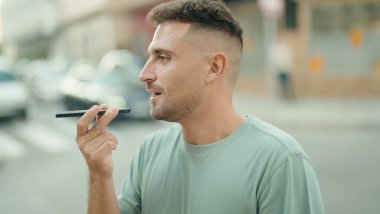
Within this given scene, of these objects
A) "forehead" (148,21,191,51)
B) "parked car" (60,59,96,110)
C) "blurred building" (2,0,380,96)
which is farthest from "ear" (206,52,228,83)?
"blurred building" (2,0,380,96)

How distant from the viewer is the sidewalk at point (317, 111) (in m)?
12.5

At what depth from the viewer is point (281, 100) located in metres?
17.9

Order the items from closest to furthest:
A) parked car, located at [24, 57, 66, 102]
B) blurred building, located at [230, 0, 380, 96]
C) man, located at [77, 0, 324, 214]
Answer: man, located at [77, 0, 324, 214]
blurred building, located at [230, 0, 380, 96]
parked car, located at [24, 57, 66, 102]

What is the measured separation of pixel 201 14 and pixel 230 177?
0.59m

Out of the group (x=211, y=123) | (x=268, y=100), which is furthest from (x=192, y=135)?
(x=268, y=100)

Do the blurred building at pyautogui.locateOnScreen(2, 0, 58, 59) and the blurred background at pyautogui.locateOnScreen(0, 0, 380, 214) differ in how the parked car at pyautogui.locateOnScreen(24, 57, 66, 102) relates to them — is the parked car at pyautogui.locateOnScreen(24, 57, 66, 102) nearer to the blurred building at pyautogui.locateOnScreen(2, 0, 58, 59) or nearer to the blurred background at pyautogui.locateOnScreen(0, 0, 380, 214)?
the blurred background at pyautogui.locateOnScreen(0, 0, 380, 214)

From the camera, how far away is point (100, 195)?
6.67 feet

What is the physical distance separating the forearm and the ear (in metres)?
0.52

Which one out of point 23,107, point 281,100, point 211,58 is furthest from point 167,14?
point 281,100

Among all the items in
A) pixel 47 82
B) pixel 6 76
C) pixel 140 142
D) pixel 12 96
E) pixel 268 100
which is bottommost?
pixel 268 100

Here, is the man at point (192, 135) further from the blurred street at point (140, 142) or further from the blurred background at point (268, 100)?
the blurred street at point (140, 142)

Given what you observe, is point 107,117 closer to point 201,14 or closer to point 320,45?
point 201,14

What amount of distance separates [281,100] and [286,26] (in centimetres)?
295

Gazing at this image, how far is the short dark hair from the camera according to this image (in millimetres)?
2020
